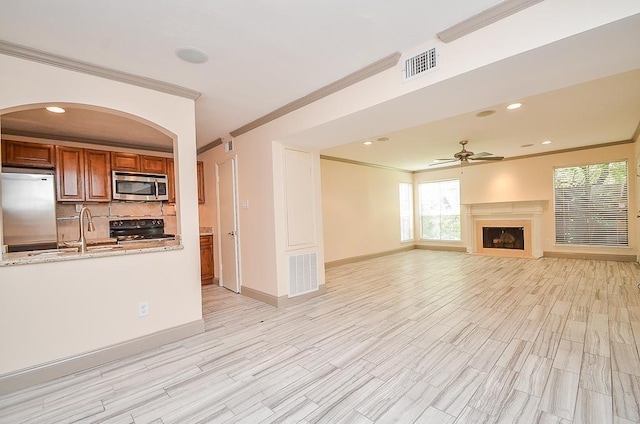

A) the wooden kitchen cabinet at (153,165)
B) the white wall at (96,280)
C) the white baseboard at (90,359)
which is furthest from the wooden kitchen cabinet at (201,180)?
the white baseboard at (90,359)

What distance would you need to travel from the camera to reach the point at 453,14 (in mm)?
1936

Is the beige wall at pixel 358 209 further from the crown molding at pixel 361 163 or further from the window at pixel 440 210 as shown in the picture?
the window at pixel 440 210

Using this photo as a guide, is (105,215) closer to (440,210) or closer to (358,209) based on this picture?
(358,209)

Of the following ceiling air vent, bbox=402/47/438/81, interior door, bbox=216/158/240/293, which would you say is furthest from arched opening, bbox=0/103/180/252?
ceiling air vent, bbox=402/47/438/81

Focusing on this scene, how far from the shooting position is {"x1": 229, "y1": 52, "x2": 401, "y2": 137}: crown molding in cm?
247

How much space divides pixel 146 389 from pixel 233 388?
0.67 metres

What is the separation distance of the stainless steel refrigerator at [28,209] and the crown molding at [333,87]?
2896mm

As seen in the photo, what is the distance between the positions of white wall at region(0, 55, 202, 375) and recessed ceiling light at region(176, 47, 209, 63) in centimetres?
72

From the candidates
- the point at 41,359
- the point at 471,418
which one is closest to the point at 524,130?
the point at 471,418

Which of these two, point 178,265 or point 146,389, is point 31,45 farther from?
point 146,389

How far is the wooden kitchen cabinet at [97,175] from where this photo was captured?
4.16 meters

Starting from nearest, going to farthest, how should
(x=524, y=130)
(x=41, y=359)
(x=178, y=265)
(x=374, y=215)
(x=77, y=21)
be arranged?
(x=77, y=21) < (x=41, y=359) < (x=178, y=265) < (x=524, y=130) < (x=374, y=215)

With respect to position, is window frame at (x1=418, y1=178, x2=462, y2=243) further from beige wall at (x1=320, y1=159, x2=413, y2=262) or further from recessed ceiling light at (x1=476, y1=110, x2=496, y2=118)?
recessed ceiling light at (x1=476, y1=110, x2=496, y2=118)

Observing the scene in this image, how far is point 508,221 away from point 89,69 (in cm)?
885
